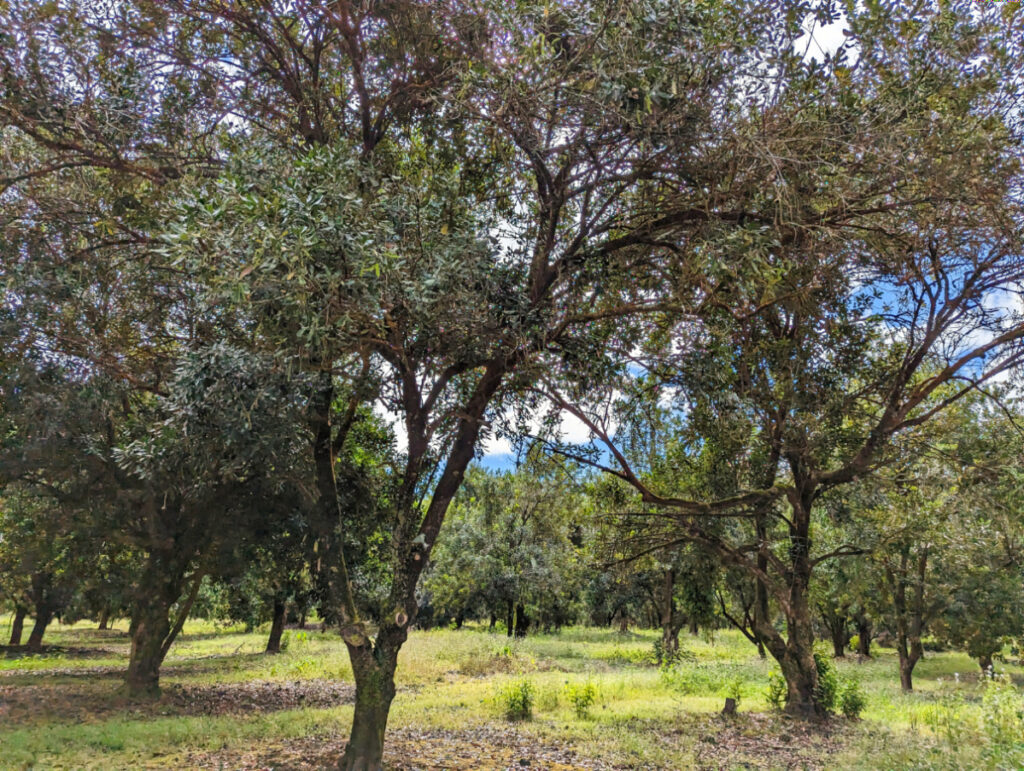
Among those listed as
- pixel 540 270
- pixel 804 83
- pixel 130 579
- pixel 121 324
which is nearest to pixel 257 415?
pixel 540 270

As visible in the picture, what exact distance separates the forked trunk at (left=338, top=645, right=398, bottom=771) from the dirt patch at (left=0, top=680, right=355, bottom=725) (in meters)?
6.84

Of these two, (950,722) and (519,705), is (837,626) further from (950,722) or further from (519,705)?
(519,705)

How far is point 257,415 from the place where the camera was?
22.3 feet

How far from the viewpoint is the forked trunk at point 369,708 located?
7.77m

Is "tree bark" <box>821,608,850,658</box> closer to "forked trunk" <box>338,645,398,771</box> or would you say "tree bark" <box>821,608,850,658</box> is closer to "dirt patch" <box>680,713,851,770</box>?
"dirt patch" <box>680,713,851,770</box>

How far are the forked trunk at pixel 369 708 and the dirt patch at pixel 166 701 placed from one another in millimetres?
6843

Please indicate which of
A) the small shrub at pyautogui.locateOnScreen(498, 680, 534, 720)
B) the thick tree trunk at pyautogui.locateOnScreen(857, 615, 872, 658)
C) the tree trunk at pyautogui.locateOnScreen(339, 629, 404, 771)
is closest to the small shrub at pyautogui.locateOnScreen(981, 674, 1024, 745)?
the tree trunk at pyautogui.locateOnScreen(339, 629, 404, 771)

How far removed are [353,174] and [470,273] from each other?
4.94ft

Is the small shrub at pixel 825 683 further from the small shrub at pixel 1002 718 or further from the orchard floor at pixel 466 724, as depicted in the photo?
the small shrub at pixel 1002 718

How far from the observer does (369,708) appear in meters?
7.85

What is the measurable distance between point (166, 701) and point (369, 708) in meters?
9.20

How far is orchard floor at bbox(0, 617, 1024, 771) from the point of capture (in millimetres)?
8758

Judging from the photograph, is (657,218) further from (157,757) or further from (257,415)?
(157,757)

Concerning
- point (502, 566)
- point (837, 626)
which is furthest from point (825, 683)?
point (837, 626)
